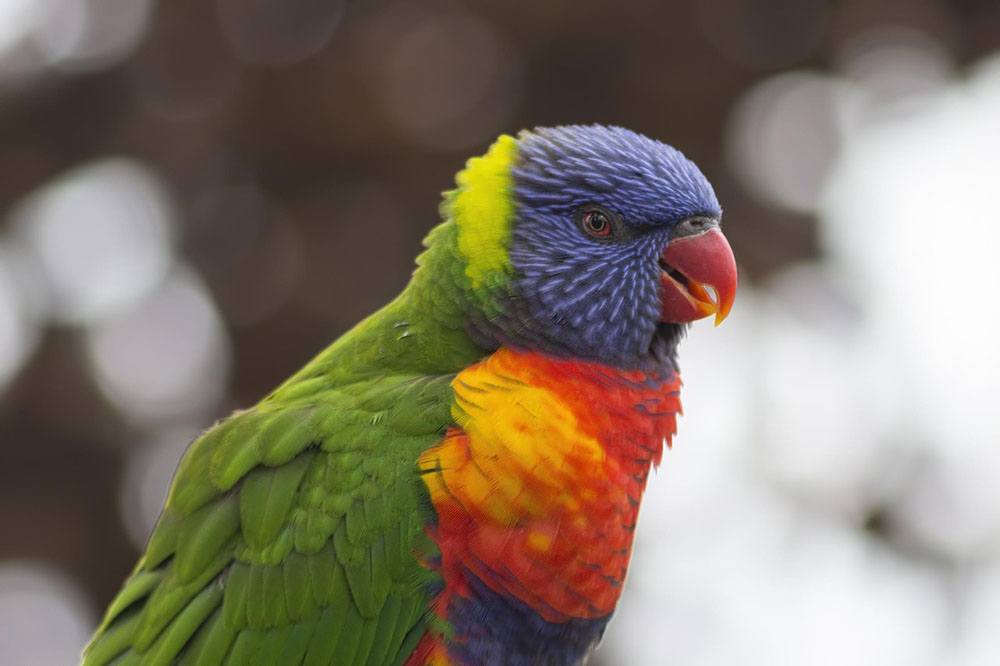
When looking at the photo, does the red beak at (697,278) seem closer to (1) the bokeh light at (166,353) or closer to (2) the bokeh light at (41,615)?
(1) the bokeh light at (166,353)

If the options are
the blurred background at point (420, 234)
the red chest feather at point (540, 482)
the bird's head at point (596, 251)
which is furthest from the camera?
the blurred background at point (420, 234)

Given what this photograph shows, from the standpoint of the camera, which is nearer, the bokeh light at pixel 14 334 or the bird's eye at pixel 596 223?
the bird's eye at pixel 596 223

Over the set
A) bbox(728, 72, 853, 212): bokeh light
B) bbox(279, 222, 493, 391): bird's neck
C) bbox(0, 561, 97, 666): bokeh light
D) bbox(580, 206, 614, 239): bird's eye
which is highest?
bbox(580, 206, 614, 239): bird's eye

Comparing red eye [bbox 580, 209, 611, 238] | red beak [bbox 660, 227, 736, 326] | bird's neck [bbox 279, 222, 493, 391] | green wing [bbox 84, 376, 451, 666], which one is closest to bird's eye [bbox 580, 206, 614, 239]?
red eye [bbox 580, 209, 611, 238]

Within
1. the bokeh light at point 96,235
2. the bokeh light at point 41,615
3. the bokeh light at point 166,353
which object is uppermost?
the bokeh light at point 96,235

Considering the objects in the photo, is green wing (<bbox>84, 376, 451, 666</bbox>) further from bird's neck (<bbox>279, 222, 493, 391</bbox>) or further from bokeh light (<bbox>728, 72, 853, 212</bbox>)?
bokeh light (<bbox>728, 72, 853, 212</bbox>)

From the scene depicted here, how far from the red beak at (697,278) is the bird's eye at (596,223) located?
14 centimetres

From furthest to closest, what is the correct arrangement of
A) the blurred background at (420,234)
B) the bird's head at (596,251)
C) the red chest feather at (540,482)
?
the blurred background at (420,234) < the bird's head at (596,251) < the red chest feather at (540,482)

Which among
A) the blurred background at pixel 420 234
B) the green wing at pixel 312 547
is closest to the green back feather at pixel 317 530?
the green wing at pixel 312 547

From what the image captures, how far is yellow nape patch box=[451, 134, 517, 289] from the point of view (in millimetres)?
2498

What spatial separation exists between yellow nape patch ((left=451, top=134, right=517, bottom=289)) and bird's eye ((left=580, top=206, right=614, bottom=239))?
0.56 feet

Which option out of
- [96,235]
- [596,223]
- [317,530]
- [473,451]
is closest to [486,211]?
[596,223]

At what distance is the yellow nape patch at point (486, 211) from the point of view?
2.50 m

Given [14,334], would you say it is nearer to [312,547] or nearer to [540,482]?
[312,547]
